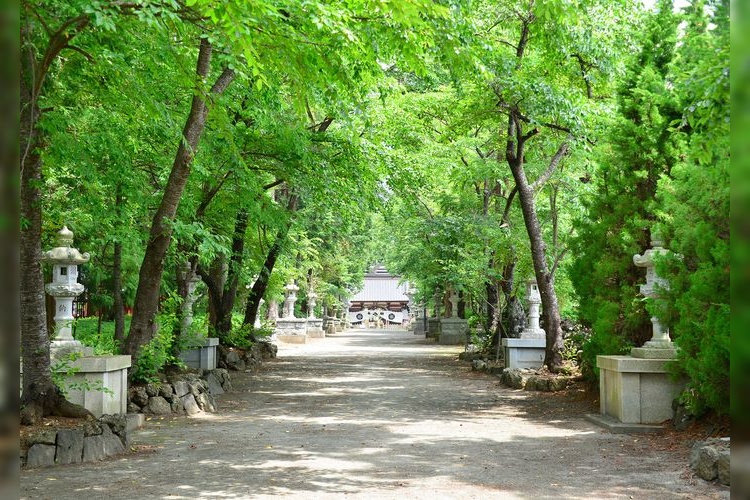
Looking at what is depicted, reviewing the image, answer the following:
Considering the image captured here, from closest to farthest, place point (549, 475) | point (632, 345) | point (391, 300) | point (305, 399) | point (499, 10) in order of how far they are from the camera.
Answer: point (549, 475), point (632, 345), point (305, 399), point (499, 10), point (391, 300)

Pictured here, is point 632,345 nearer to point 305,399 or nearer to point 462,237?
point 305,399

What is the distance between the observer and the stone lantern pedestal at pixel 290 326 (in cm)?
3656

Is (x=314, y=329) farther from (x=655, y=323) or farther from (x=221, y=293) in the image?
(x=655, y=323)

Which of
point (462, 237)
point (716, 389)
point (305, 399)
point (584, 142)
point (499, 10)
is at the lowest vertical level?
point (305, 399)

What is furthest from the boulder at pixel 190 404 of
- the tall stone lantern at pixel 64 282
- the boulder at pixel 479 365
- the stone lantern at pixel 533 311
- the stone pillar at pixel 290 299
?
the stone pillar at pixel 290 299

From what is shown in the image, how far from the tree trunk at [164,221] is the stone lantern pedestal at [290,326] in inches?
979

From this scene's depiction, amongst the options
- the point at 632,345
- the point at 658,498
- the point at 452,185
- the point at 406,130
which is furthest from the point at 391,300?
the point at 658,498

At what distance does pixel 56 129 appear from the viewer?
8.08 metres

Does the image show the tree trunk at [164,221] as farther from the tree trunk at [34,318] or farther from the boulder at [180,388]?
the tree trunk at [34,318]

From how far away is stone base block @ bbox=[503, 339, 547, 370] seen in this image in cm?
1677

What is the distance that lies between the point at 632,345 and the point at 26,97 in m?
8.91

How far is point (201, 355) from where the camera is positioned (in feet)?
54.5

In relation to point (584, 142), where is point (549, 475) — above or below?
below

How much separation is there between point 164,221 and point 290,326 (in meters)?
27.0
